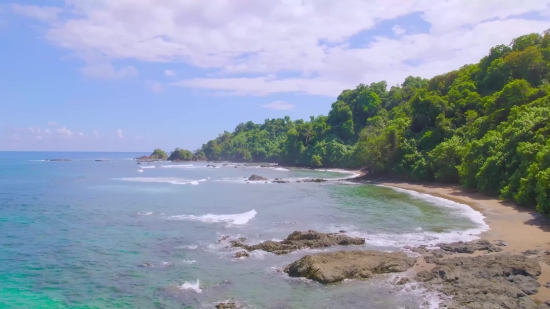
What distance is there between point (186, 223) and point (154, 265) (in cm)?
1105

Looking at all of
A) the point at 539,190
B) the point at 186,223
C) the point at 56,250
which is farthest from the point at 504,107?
the point at 56,250

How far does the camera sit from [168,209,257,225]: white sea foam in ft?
105

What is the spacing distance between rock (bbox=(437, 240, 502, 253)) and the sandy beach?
0.72 m

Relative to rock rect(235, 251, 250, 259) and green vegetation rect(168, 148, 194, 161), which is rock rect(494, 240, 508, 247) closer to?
rock rect(235, 251, 250, 259)

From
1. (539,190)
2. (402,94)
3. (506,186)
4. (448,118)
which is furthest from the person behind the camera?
(402,94)

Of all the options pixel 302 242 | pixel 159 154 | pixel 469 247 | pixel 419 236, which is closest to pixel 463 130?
pixel 419 236

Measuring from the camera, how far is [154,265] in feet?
66.5

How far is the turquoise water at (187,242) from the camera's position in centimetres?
1617

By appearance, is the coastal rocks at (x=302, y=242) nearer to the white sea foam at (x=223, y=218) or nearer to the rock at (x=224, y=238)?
the rock at (x=224, y=238)

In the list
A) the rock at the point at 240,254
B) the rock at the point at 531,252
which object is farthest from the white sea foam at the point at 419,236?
the rock at the point at 240,254

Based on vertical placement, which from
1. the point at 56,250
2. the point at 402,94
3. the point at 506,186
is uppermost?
the point at 402,94

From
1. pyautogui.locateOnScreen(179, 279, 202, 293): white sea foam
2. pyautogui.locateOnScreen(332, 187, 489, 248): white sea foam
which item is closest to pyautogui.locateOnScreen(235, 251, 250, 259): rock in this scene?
pyautogui.locateOnScreen(179, 279, 202, 293): white sea foam

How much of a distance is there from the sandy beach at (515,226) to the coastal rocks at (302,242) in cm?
540

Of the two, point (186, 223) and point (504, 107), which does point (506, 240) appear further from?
point (504, 107)
